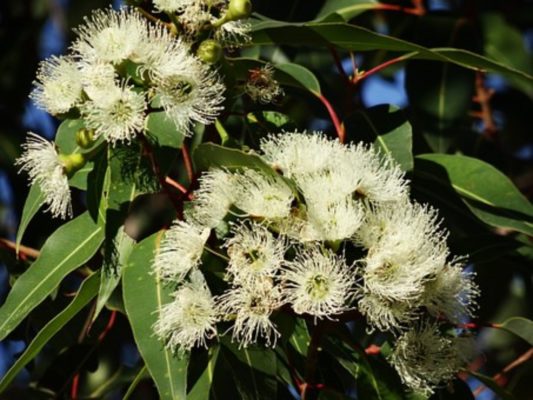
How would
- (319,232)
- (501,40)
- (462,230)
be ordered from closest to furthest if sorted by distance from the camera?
(319,232)
(462,230)
(501,40)

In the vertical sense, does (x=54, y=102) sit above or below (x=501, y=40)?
above

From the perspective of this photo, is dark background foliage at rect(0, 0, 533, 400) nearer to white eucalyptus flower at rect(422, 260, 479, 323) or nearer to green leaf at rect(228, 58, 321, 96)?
green leaf at rect(228, 58, 321, 96)

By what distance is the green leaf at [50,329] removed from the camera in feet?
5.81

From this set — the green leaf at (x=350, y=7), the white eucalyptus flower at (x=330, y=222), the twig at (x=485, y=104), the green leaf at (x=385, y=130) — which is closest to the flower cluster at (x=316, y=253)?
the white eucalyptus flower at (x=330, y=222)

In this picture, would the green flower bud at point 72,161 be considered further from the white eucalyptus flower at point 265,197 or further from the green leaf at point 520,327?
the green leaf at point 520,327

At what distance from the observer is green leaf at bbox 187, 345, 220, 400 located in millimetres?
1775

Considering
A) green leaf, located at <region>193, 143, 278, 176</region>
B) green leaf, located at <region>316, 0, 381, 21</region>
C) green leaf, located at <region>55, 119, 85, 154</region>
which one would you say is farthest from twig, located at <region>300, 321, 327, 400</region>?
green leaf, located at <region>316, 0, 381, 21</region>

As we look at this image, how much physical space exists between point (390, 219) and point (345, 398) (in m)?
0.31

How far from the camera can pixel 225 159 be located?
168 centimetres

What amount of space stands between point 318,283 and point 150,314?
27 centimetres

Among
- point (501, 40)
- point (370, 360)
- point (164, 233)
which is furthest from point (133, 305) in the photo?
point (501, 40)

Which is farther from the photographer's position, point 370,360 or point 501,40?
point 501,40

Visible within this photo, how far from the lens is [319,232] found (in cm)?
162

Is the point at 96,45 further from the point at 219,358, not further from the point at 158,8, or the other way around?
the point at 219,358
